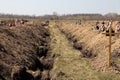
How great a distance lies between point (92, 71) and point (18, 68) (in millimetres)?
5661

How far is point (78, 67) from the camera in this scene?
24250 millimetres

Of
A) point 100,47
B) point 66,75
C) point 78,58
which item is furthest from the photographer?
point 100,47

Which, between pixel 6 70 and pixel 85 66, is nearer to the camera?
pixel 6 70

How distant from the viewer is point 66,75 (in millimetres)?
21562

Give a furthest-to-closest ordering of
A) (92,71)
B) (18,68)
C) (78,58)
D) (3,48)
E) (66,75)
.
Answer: (78,58)
(3,48)
(92,71)
(66,75)
(18,68)

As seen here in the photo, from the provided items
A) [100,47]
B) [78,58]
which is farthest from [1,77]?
[100,47]

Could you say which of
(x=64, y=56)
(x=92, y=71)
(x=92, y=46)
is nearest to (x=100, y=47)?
(x=92, y=46)

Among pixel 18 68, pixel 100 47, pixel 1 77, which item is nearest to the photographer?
pixel 1 77

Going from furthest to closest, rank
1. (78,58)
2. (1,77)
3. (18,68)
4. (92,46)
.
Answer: (92,46) → (78,58) → (18,68) → (1,77)

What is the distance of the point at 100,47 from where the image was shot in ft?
109

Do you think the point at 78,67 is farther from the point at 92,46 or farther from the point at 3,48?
the point at 92,46

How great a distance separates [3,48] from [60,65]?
4.51 meters

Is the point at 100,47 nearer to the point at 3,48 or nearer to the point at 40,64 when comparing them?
the point at 40,64

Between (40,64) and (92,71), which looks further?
(40,64)
